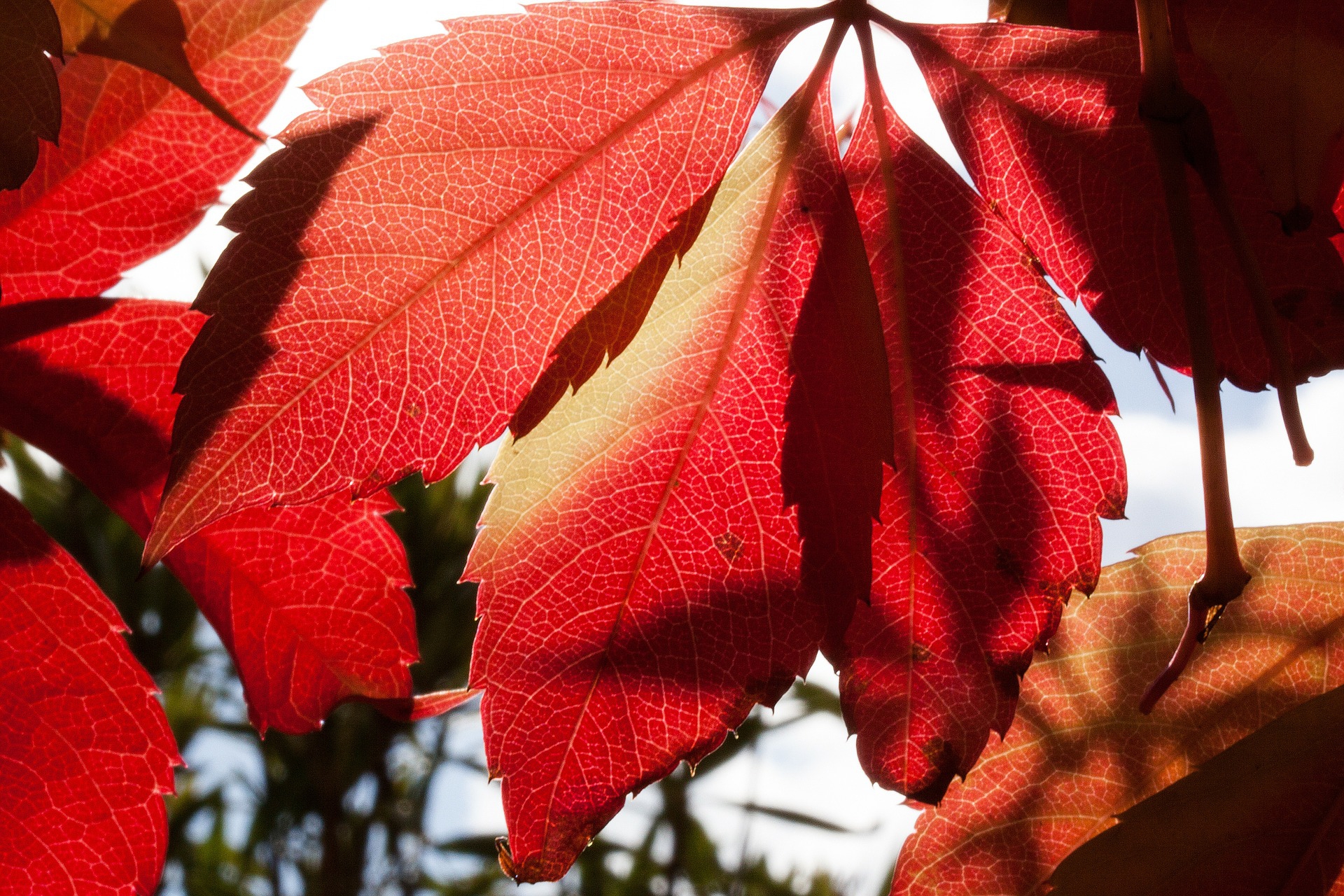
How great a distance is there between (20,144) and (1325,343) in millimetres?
522

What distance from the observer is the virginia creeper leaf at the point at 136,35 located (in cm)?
43

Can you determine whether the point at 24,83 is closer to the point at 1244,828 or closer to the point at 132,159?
the point at 132,159

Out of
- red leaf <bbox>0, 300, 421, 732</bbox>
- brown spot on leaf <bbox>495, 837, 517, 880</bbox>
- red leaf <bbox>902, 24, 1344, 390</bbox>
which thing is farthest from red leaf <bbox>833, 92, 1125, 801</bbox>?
red leaf <bbox>0, 300, 421, 732</bbox>

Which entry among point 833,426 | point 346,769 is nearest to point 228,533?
point 833,426

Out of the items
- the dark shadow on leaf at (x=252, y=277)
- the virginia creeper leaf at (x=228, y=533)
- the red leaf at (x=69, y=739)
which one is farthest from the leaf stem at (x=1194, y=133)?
the red leaf at (x=69, y=739)

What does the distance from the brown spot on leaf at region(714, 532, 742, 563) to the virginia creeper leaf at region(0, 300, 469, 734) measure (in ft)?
0.65

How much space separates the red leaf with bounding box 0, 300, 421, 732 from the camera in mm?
556

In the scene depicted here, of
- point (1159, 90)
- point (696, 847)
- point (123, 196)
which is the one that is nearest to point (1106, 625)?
→ point (1159, 90)

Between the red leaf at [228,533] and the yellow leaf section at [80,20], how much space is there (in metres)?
0.16

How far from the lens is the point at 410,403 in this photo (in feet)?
1.31

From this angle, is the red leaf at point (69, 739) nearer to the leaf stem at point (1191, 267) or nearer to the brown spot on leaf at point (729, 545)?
the brown spot on leaf at point (729, 545)

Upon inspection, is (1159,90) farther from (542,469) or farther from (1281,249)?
(542,469)

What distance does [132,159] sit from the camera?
54cm

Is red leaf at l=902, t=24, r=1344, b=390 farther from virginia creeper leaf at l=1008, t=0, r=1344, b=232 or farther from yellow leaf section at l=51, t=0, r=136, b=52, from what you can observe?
yellow leaf section at l=51, t=0, r=136, b=52
